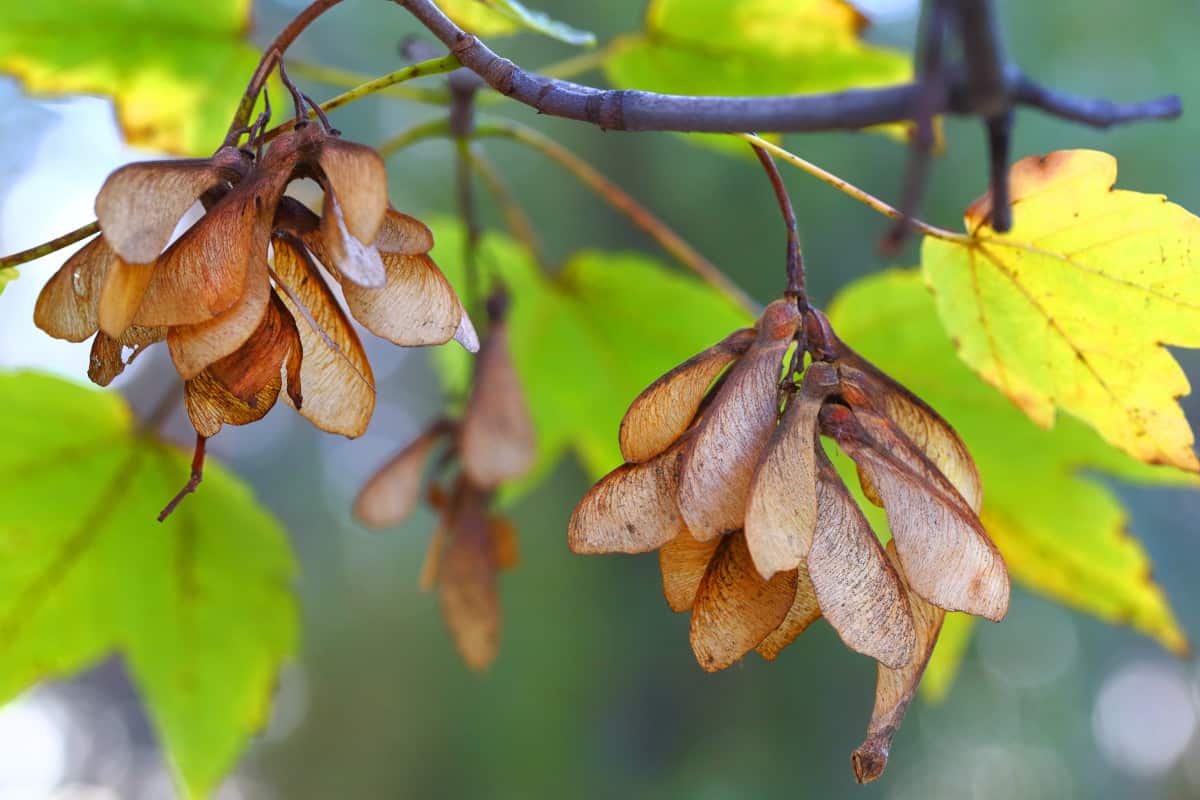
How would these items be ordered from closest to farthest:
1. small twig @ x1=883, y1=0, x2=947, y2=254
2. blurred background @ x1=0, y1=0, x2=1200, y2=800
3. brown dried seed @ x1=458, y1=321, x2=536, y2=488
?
small twig @ x1=883, y1=0, x2=947, y2=254, brown dried seed @ x1=458, y1=321, x2=536, y2=488, blurred background @ x1=0, y1=0, x2=1200, y2=800

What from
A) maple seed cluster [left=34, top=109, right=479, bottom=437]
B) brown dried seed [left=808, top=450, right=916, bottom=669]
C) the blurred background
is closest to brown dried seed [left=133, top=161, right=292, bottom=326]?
maple seed cluster [left=34, top=109, right=479, bottom=437]

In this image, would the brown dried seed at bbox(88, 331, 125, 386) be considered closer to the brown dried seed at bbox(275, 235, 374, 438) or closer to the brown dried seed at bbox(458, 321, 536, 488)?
the brown dried seed at bbox(275, 235, 374, 438)

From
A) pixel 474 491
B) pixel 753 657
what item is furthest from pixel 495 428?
pixel 753 657

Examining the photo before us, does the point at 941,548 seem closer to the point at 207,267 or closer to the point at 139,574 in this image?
the point at 207,267

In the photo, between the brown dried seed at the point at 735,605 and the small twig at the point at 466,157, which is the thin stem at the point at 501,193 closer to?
the small twig at the point at 466,157

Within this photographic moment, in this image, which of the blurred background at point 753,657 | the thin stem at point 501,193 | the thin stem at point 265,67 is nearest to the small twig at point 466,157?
the thin stem at point 501,193
